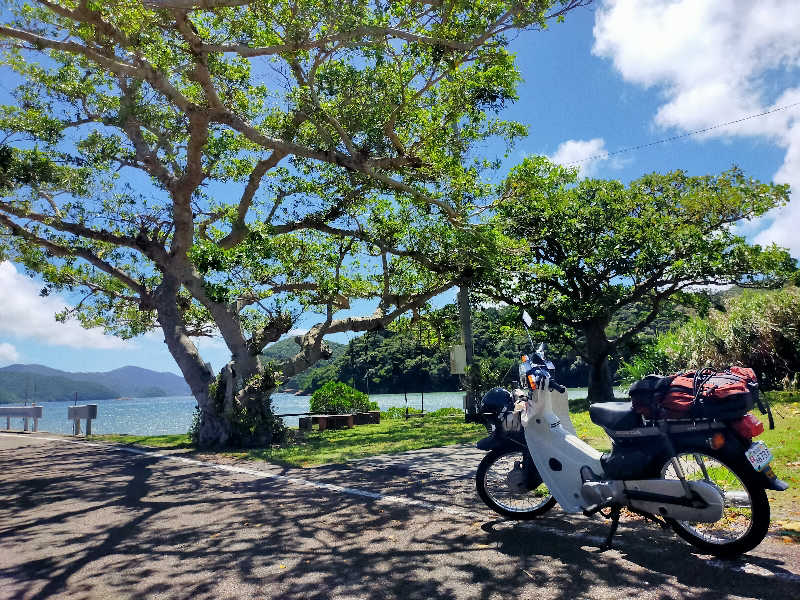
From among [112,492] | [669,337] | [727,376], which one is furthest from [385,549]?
[669,337]

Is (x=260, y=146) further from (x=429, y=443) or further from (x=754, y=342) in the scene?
(x=754, y=342)

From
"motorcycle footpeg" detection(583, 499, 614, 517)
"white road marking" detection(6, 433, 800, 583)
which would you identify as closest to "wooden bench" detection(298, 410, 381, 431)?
"white road marking" detection(6, 433, 800, 583)

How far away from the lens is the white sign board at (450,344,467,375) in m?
17.4

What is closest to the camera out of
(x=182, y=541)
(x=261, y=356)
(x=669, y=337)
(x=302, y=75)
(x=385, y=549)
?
(x=385, y=549)

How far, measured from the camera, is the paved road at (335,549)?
Answer: 11.6 ft

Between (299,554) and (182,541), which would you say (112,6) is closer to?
(182,541)

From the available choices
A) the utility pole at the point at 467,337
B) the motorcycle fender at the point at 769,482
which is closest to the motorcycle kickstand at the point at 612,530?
the motorcycle fender at the point at 769,482

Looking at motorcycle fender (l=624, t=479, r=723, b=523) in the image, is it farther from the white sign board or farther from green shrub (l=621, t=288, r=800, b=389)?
green shrub (l=621, t=288, r=800, b=389)

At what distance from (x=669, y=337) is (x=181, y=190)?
53.7ft

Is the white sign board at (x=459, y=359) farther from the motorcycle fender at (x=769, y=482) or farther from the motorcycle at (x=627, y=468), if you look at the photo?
the motorcycle fender at (x=769, y=482)

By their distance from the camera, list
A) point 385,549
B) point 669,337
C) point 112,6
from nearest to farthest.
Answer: point 385,549
point 112,6
point 669,337

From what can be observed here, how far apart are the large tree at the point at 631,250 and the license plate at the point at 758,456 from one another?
A: 13.6 m

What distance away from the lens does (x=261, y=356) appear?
13.6 metres

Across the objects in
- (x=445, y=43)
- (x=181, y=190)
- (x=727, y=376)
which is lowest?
(x=727, y=376)
